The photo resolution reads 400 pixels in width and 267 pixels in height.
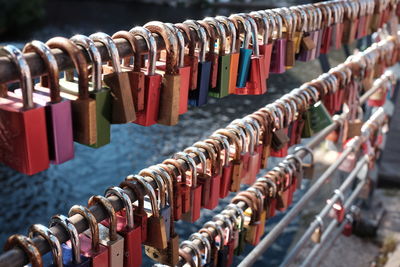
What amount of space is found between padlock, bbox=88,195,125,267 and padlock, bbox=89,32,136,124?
21 cm

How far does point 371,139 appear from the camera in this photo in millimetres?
3658

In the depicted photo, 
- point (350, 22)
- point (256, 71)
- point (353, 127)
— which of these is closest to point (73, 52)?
point (256, 71)

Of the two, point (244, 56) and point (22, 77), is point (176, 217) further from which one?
point (22, 77)

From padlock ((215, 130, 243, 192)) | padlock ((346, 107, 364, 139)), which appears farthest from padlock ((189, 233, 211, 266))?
padlock ((346, 107, 364, 139))

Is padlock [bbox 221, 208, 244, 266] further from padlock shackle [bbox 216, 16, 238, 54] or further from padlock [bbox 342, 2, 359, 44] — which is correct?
padlock [bbox 342, 2, 359, 44]

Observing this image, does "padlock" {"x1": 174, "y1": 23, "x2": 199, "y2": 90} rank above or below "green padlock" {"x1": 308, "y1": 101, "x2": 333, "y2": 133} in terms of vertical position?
above

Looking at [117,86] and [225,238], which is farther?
[225,238]

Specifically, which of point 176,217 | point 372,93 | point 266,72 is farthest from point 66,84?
point 372,93

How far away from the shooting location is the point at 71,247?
102 centimetres

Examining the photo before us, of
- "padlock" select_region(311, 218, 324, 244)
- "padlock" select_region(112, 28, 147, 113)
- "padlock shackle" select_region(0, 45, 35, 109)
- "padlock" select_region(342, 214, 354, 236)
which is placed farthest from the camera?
"padlock" select_region(342, 214, 354, 236)

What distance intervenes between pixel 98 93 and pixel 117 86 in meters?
0.06

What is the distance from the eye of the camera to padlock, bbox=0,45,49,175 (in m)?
0.85

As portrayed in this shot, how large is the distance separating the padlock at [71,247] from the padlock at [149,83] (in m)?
0.28

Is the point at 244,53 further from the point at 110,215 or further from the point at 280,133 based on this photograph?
the point at 110,215
